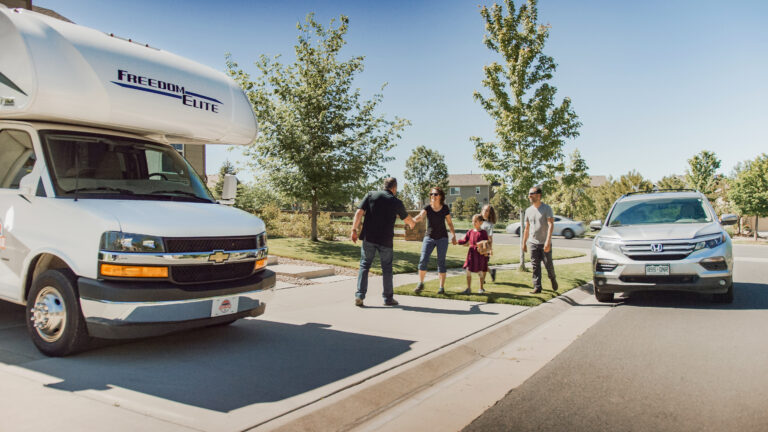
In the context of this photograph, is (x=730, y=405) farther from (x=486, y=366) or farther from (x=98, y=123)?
(x=98, y=123)

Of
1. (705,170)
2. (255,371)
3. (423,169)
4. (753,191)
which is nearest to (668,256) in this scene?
(255,371)

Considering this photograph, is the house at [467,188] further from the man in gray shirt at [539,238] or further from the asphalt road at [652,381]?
the asphalt road at [652,381]

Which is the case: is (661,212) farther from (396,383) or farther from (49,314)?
(49,314)

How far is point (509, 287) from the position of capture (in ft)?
33.1

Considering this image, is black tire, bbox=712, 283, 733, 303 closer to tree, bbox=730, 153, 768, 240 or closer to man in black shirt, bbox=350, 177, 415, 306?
man in black shirt, bbox=350, 177, 415, 306

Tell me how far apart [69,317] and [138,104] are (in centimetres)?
228

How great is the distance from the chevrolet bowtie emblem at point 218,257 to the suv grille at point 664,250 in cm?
631

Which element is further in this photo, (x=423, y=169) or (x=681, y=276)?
(x=423, y=169)

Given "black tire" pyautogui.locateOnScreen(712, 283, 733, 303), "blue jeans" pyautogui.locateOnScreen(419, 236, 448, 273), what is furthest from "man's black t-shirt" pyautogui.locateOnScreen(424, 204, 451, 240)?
"black tire" pyautogui.locateOnScreen(712, 283, 733, 303)

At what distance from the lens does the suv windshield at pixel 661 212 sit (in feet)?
29.7

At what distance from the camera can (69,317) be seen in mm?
4652

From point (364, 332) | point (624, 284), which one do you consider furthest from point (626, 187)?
point (364, 332)

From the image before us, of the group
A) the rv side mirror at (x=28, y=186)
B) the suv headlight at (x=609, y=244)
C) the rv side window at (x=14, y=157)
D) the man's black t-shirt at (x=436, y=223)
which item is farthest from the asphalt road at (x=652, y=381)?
the rv side window at (x=14, y=157)

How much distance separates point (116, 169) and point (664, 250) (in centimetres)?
771
